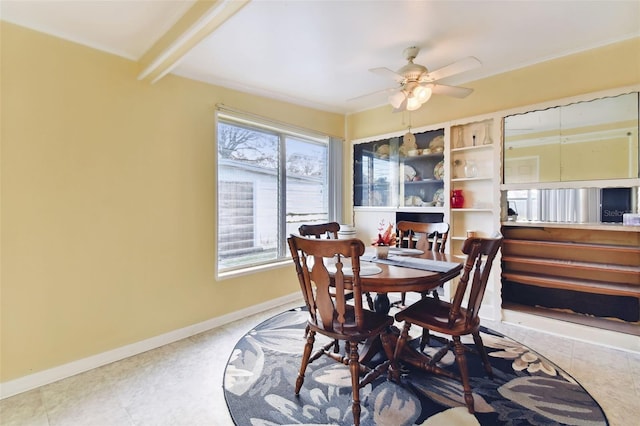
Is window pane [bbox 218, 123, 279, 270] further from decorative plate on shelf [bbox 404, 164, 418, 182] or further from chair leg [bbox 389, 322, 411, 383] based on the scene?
chair leg [bbox 389, 322, 411, 383]

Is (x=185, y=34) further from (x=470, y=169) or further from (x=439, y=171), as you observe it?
(x=470, y=169)

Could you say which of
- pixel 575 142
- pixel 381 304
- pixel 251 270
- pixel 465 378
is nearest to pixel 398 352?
pixel 465 378

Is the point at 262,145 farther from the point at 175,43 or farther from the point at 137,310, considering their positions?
the point at 137,310

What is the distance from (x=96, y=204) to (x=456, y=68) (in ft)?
9.41

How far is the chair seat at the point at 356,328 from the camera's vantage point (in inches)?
67.6

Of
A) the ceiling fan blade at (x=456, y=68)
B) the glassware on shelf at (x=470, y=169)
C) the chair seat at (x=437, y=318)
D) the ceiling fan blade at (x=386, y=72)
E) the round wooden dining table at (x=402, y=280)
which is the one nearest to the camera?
the round wooden dining table at (x=402, y=280)

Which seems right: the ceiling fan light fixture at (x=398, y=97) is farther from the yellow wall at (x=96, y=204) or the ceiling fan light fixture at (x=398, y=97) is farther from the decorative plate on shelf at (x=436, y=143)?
the yellow wall at (x=96, y=204)

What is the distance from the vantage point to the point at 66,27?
6.92ft

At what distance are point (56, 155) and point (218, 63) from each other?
1.47 metres

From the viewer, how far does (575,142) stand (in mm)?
2715

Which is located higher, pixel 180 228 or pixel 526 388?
pixel 180 228

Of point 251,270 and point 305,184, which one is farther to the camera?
point 305,184

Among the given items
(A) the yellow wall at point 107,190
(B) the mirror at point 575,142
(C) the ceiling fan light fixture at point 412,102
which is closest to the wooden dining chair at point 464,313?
(C) the ceiling fan light fixture at point 412,102

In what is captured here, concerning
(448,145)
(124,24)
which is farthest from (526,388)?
(124,24)
